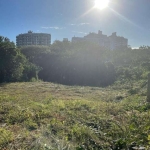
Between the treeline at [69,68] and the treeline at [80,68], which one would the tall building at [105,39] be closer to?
the treeline at [69,68]

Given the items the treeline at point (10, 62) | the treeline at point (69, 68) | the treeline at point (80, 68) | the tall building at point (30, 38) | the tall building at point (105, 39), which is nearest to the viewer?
the treeline at point (10, 62)

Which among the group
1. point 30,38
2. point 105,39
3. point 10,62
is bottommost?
point 10,62

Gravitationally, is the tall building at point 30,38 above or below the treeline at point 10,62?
above

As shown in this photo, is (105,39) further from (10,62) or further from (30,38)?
(10,62)

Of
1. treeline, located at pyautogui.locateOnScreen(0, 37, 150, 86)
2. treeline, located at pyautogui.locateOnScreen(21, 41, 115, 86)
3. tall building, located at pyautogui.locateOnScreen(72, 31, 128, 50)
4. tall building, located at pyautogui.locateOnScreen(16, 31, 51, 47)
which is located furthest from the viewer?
tall building, located at pyautogui.locateOnScreen(16, 31, 51, 47)

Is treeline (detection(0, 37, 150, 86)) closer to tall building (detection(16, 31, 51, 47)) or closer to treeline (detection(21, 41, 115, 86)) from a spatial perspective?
treeline (detection(21, 41, 115, 86))

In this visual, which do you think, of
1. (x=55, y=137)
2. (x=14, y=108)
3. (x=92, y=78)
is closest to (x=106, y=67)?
(x=92, y=78)

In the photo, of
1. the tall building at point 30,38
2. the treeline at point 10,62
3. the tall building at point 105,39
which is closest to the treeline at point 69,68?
the treeline at point 10,62

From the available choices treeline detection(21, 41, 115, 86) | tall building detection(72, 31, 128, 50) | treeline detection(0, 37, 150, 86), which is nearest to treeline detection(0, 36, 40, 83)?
treeline detection(0, 37, 150, 86)

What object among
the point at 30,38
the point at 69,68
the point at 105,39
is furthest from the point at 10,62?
the point at 105,39

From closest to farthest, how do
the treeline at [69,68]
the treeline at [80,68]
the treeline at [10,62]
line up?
1. the treeline at [10,62]
2. the treeline at [69,68]
3. the treeline at [80,68]

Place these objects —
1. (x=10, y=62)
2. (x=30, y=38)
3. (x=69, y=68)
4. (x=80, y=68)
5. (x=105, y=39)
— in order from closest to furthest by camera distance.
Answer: (x=10, y=62), (x=80, y=68), (x=69, y=68), (x=105, y=39), (x=30, y=38)

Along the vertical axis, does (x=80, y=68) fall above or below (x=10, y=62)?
below

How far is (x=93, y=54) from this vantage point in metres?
20.3
